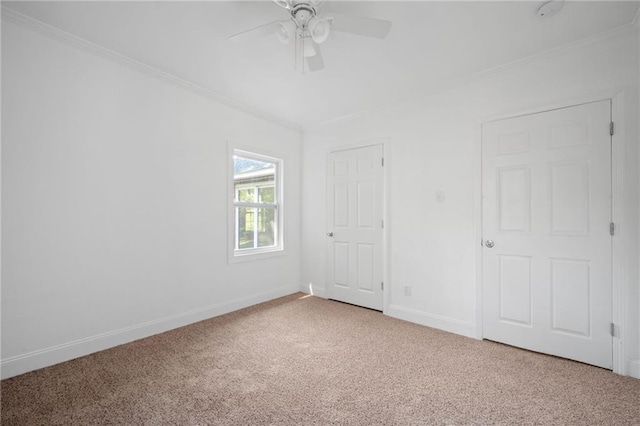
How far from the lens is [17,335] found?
2.09 m

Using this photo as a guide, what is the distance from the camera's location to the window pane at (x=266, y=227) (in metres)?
4.05

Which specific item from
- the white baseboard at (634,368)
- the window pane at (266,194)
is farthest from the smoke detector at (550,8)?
the window pane at (266,194)

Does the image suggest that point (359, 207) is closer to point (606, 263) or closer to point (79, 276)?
point (606, 263)

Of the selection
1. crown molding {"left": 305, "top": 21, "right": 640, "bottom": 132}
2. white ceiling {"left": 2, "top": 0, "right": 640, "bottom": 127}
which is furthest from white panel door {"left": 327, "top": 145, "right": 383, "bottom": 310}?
white ceiling {"left": 2, "top": 0, "right": 640, "bottom": 127}

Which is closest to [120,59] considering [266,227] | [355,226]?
[266,227]

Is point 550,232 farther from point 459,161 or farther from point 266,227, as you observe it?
point 266,227

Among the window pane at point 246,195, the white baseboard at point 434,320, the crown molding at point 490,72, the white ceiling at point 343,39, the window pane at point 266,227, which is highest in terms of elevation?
the white ceiling at point 343,39

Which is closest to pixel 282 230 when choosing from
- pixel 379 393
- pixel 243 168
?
pixel 243 168

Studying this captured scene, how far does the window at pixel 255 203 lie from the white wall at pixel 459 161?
1.04m

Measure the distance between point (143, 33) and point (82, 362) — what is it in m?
2.59

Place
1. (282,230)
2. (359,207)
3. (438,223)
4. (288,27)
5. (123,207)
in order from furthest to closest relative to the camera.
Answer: (282,230)
(359,207)
(438,223)
(123,207)
(288,27)

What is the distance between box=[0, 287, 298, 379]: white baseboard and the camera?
2096 millimetres

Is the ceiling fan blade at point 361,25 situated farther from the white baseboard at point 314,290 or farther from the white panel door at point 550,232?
the white baseboard at point 314,290

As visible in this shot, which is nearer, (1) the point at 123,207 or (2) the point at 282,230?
(1) the point at 123,207
